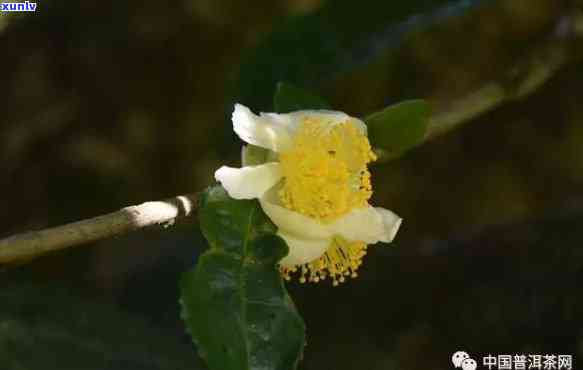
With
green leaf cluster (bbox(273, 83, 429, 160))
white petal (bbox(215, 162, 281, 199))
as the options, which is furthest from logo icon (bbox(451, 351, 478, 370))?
white petal (bbox(215, 162, 281, 199))

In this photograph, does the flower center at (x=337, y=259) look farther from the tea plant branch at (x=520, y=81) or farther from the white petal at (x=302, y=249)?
the tea plant branch at (x=520, y=81)

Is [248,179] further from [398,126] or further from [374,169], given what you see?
[374,169]

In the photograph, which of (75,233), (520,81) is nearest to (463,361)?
(520,81)

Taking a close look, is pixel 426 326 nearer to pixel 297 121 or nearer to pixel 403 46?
pixel 403 46

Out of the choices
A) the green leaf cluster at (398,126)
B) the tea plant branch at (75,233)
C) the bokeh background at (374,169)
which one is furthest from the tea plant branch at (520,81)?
the tea plant branch at (75,233)

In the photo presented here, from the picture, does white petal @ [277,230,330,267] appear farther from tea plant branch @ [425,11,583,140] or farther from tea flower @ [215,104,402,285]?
tea plant branch @ [425,11,583,140]

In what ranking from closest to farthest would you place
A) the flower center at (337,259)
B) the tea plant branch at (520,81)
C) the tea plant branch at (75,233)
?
the tea plant branch at (75,233) → the flower center at (337,259) → the tea plant branch at (520,81)

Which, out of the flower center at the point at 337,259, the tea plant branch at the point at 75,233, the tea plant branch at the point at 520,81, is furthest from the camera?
the tea plant branch at the point at 520,81
